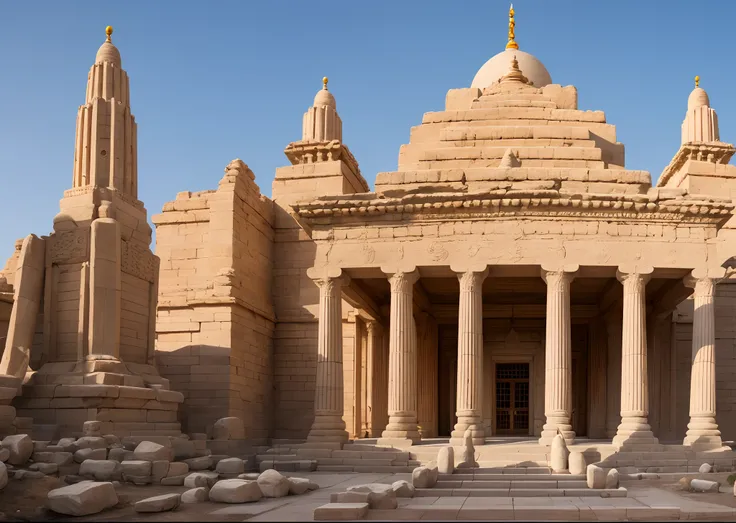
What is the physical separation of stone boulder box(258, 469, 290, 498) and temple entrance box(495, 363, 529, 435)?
16781 mm

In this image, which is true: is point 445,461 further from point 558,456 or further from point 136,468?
point 136,468

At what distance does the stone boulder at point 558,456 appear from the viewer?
2248 centimetres

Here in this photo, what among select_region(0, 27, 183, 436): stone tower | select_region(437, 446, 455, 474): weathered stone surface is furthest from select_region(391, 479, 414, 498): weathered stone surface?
select_region(0, 27, 183, 436): stone tower

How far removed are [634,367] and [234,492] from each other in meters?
13.5

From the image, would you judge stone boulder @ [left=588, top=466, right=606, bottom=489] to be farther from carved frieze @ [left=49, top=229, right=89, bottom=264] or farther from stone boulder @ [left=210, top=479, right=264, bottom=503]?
carved frieze @ [left=49, top=229, right=89, bottom=264]

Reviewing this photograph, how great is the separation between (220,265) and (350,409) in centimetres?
754

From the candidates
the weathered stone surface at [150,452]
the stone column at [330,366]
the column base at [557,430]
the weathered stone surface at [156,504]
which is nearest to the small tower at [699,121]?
the column base at [557,430]

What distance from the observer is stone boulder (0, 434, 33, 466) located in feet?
61.5

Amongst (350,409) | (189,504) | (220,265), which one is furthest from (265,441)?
(189,504)

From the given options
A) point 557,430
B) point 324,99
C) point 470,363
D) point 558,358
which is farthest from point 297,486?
point 324,99

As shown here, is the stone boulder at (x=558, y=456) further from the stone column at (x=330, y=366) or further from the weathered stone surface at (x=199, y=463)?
the weathered stone surface at (x=199, y=463)

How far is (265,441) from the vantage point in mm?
31609

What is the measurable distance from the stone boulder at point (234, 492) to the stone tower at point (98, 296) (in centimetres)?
544

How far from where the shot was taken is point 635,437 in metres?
25.7
